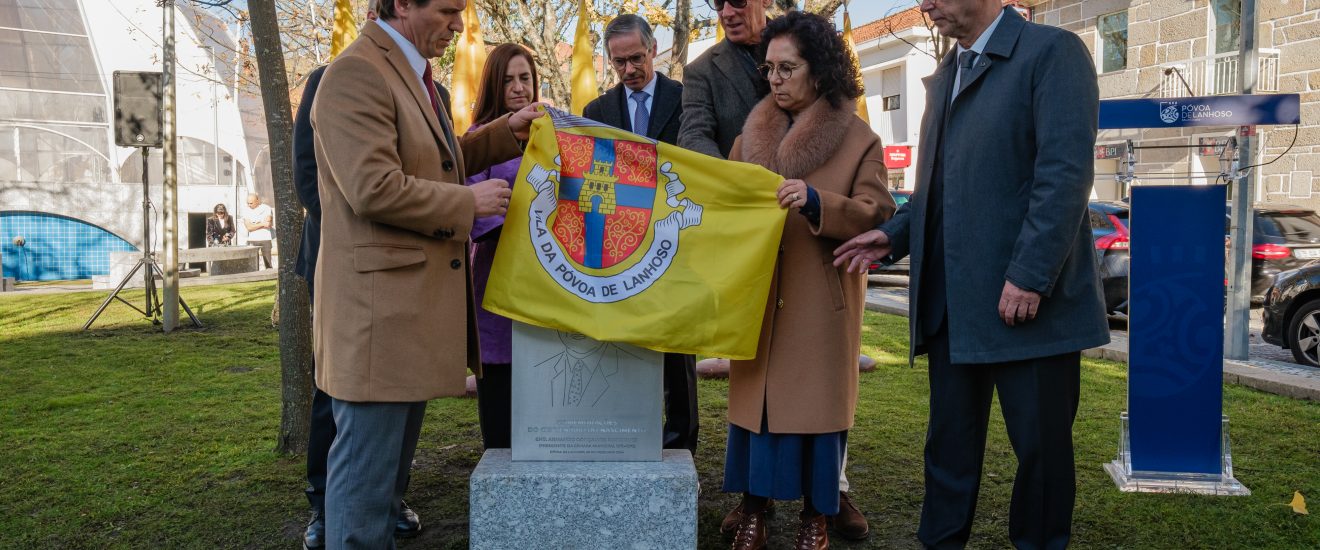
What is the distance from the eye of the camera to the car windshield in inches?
498

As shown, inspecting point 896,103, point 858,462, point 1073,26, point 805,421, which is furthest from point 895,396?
point 896,103

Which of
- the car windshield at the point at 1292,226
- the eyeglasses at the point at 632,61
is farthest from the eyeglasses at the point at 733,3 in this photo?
the car windshield at the point at 1292,226

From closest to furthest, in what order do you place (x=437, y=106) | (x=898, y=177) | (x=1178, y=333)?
(x=437, y=106), (x=1178, y=333), (x=898, y=177)

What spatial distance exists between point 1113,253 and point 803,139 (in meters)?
9.55

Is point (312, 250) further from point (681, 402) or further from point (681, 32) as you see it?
point (681, 32)

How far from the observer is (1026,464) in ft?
10.4

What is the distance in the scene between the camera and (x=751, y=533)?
149 inches

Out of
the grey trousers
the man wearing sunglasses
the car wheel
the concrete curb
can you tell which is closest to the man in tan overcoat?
the grey trousers

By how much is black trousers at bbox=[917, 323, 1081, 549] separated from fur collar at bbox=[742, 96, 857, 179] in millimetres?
772

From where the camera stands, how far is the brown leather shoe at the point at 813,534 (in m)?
3.73

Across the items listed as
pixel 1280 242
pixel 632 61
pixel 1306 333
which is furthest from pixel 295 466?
pixel 1280 242

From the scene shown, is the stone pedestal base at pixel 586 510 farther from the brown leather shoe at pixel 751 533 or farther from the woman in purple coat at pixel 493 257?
the woman in purple coat at pixel 493 257

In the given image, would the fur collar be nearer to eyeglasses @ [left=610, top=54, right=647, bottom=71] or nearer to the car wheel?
eyeglasses @ [left=610, top=54, right=647, bottom=71]

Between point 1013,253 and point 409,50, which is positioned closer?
point 409,50
